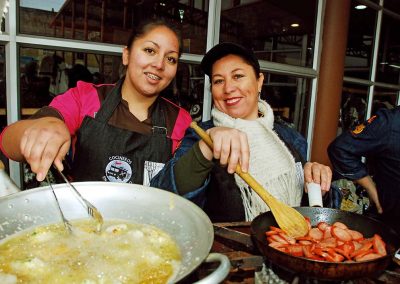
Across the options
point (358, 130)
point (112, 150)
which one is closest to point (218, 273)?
point (112, 150)

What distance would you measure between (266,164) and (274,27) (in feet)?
7.21

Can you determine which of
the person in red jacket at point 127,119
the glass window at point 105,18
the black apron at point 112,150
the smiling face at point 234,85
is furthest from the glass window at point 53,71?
the smiling face at point 234,85

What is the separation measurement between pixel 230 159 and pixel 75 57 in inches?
60.8

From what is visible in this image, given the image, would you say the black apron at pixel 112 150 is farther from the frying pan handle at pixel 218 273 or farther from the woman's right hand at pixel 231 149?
the frying pan handle at pixel 218 273

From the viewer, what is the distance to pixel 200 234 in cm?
83

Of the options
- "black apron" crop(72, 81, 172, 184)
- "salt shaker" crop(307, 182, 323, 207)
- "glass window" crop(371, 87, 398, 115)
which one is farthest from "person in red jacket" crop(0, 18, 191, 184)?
"glass window" crop(371, 87, 398, 115)

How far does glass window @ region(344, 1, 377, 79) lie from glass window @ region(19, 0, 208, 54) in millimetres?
2490

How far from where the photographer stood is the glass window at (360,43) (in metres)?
4.34

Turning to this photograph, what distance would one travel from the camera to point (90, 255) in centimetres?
85

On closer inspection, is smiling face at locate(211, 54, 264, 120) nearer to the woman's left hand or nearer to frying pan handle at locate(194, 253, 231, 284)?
the woman's left hand

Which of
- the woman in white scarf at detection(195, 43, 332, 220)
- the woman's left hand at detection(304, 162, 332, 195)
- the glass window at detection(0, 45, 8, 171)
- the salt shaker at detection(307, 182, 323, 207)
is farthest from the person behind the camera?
the glass window at detection(0, 45, 8, 171)

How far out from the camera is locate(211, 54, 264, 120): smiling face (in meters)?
1.81

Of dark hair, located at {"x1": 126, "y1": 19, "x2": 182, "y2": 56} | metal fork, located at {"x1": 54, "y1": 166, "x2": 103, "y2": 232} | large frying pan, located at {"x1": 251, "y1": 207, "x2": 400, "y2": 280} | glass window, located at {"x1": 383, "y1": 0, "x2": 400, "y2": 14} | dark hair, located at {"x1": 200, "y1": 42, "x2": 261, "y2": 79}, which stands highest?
glass window, located at {"x1": 383, "y1": 0, "x2": 400, "y2": 14}

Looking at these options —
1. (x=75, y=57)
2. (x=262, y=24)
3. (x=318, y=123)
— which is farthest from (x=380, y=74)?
(x=75, y=57)
